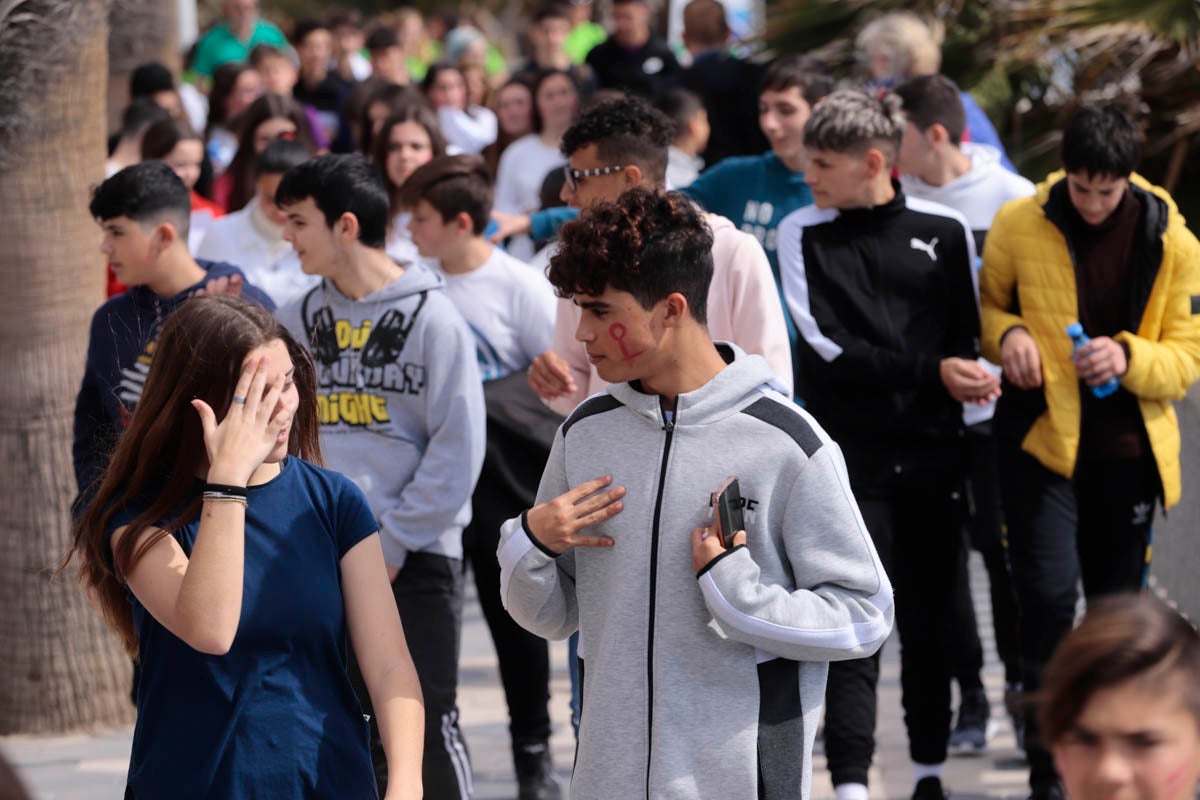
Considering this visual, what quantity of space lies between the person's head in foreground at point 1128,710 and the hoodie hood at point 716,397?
1036 millimetres

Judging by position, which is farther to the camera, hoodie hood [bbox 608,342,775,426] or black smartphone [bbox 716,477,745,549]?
hoodie hood [bbox 608,342,775,426]

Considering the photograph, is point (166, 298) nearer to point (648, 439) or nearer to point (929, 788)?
point (648, 439)

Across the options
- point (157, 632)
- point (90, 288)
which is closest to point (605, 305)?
point (157, 632)

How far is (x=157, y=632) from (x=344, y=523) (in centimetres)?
38

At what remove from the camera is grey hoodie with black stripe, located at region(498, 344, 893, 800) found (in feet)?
10.2

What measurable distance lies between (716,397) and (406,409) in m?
1.64

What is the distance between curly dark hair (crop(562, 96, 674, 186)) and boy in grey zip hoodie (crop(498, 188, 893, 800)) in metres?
1.28

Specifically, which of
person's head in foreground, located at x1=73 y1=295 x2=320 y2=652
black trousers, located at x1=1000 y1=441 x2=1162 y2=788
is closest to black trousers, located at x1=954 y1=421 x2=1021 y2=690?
black trousers, located at x1=1000 y1=441 x2=1162 y2=788

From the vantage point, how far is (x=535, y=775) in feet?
18.5

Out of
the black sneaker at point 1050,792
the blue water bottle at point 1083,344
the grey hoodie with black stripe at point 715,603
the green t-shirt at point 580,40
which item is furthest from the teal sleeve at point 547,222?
the green t-shirt at point 580,40

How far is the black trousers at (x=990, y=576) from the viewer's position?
6039mm

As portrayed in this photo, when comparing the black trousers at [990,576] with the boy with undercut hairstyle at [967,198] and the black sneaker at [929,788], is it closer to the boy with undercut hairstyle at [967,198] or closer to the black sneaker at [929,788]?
the boy with undercut hairstyle at [967,198]

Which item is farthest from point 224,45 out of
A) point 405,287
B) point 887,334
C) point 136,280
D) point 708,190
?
point 887,334

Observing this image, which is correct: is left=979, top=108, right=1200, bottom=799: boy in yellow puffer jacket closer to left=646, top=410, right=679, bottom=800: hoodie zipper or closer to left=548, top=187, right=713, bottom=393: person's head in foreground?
left=548, top=187, right=713, bottom=393: person's head in foreground
